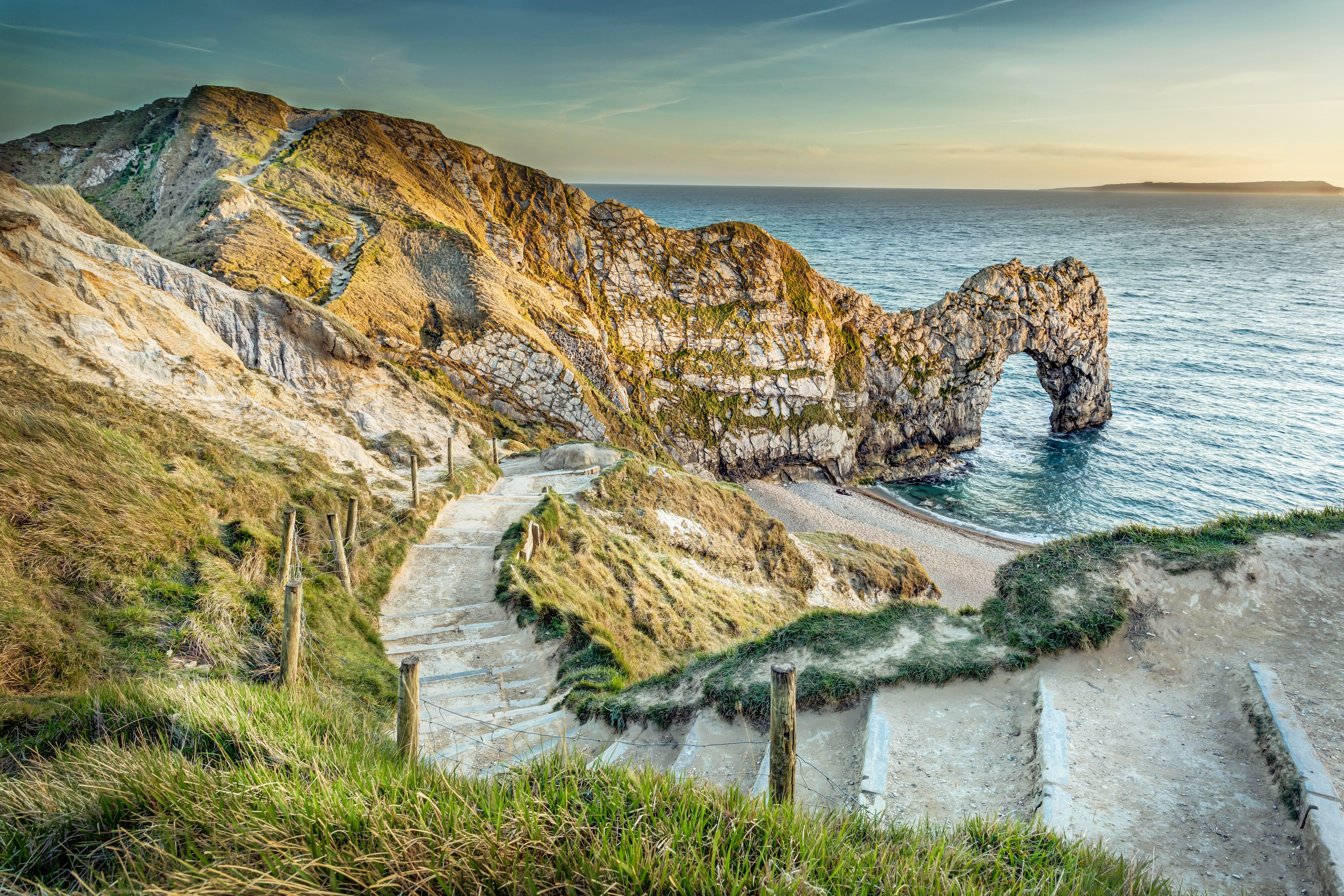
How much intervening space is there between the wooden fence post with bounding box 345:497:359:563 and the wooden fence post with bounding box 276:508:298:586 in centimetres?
283

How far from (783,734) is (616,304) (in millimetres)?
43451

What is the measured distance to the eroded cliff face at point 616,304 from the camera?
36.3 m

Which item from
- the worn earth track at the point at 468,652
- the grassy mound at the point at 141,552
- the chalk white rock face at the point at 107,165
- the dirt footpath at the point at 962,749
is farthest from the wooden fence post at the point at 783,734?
the chalk white rock face at the point at 107,165

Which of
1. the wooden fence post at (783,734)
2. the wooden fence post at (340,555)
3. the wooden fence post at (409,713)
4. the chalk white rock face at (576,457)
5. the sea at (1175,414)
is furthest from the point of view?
the sea at (1175,414)

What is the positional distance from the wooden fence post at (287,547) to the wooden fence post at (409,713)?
582 cm

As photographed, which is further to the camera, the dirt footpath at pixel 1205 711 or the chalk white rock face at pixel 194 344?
the chalk white rock face at pixel 194 344

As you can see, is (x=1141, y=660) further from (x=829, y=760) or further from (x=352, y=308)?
(x=352, y=308)

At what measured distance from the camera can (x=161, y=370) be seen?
15648mm

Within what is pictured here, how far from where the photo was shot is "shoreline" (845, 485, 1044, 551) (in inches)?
1444

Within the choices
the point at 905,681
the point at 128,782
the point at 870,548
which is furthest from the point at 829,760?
the point at 870,548

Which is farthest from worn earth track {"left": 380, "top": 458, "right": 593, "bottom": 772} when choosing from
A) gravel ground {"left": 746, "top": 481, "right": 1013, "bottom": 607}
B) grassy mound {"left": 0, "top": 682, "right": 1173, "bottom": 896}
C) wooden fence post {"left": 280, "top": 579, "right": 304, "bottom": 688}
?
gravel ground {"left": 746, "top": 481, "right": 1013, "bottom": 607}

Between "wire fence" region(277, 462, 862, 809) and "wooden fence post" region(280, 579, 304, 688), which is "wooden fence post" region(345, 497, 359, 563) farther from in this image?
"wooden fence post" region(280, 579, 304, 688)

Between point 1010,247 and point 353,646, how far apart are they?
165095 mm

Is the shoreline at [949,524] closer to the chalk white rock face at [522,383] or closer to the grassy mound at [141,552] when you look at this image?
the chalk white rock face at [522,383]
